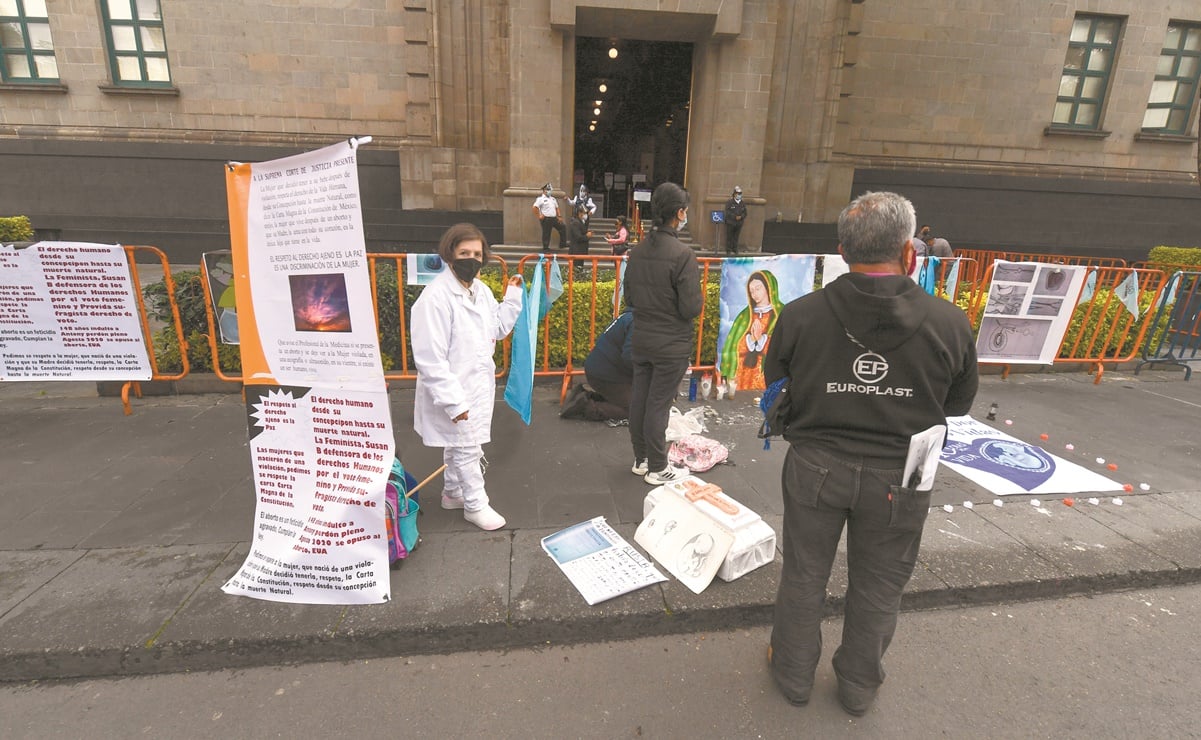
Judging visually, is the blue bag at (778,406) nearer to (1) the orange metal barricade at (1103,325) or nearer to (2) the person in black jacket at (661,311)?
(2) the person in black jacket at (661,311)

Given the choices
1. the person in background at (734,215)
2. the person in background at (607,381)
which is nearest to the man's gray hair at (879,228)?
the person in background at (607,381)

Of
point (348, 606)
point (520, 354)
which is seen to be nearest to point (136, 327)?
point (520, 354)

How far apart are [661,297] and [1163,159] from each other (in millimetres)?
22722

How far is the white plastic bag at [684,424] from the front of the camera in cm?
488

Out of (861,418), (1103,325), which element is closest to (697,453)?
(861,418)

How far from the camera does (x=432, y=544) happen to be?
10.8 ft

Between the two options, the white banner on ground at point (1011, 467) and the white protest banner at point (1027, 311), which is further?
the white protest banner at point (1027, 311)

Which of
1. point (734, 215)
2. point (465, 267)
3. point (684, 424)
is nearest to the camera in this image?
point (465, 267)

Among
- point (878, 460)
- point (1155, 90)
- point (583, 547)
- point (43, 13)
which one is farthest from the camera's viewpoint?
point (1155, 90)

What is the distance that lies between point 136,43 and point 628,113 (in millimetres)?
19154

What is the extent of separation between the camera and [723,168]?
47.2ft

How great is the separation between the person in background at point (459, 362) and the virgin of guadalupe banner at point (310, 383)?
0.42 metres

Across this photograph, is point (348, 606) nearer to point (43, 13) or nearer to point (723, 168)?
point (723, 168)

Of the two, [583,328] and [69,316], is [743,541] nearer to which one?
[583,328]
